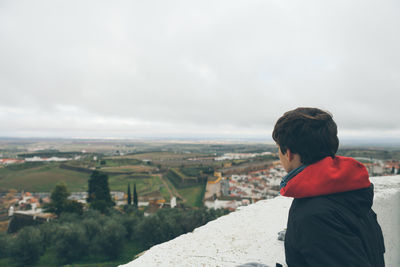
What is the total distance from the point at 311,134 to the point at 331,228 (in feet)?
1.47

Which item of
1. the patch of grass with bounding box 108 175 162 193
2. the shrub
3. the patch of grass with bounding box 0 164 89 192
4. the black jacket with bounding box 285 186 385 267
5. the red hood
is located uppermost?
the red hood

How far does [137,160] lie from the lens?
198ft

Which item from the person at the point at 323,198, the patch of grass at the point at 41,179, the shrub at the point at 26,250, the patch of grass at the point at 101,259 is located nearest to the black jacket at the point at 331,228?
the person at the point at 323,198

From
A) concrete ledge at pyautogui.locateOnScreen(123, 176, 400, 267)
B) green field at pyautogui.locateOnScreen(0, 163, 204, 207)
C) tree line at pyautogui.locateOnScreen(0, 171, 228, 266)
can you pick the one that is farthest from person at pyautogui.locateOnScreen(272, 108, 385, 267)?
green field at pyautogui.locateOnScreen(0, 163, 204, 207)

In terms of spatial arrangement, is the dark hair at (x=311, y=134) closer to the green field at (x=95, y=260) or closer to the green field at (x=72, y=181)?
the green field at (x=95, y=260)

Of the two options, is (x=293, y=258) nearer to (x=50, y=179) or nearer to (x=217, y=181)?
(x=217, y=181)

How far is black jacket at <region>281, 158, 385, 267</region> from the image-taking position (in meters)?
0.85

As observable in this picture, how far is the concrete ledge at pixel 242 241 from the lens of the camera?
1781 millimetres

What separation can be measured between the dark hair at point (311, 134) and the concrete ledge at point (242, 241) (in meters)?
1.11

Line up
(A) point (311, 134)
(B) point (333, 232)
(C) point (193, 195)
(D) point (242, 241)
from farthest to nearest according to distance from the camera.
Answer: (C) point (193, 195)
(D) point (242, 241)
(A) point (311, 134)
(B) point (333, 232)

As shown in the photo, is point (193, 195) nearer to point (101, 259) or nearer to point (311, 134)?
point (101, 259)

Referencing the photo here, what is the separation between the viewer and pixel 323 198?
3.12 feet

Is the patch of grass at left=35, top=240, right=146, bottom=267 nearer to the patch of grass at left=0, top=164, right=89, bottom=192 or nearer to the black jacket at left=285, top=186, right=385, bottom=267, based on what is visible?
the black jacket at left=285, top=186, right=385, bottom=267

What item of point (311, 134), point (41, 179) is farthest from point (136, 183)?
point (311, 134)
